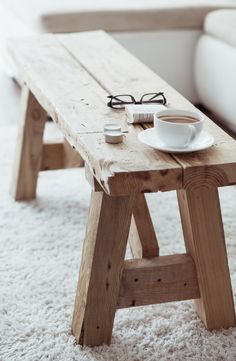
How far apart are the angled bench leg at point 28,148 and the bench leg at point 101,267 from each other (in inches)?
31.7

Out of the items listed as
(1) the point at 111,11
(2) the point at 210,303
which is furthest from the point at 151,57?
(2) the point at 210,303

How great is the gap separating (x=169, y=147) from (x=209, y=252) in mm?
300

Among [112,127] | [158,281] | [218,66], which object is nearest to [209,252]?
[158,281]

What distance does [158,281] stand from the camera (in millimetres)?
1649

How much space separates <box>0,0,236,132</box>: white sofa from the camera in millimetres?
3039

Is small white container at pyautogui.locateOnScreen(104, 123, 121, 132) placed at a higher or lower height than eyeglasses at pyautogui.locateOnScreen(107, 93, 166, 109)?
higher

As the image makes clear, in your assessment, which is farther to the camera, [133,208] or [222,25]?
[222,25]

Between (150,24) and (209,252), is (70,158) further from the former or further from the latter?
(150,24)

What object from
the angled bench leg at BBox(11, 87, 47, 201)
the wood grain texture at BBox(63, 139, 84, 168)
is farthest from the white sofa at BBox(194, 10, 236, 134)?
the angled bench leg at BBox(11, 87, 47, 201)

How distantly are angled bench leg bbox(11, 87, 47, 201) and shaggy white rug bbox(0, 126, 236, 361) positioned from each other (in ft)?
0.15

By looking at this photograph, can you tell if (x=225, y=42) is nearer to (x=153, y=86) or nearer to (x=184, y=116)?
(x=153, y=86)

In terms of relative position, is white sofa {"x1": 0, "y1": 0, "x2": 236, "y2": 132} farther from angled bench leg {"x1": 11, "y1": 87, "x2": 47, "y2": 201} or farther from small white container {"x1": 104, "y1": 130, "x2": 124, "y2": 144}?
small white container {"x1": 104, "y1": 130, "x2": 124, "y2": 144}

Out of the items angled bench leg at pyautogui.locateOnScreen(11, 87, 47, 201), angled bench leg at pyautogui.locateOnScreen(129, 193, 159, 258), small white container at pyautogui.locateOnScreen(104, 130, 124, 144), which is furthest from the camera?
angled bench leg at pyautogui.locateOnScreen(11, 87, 47, 201)

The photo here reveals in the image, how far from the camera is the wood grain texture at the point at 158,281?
162 centimetres
